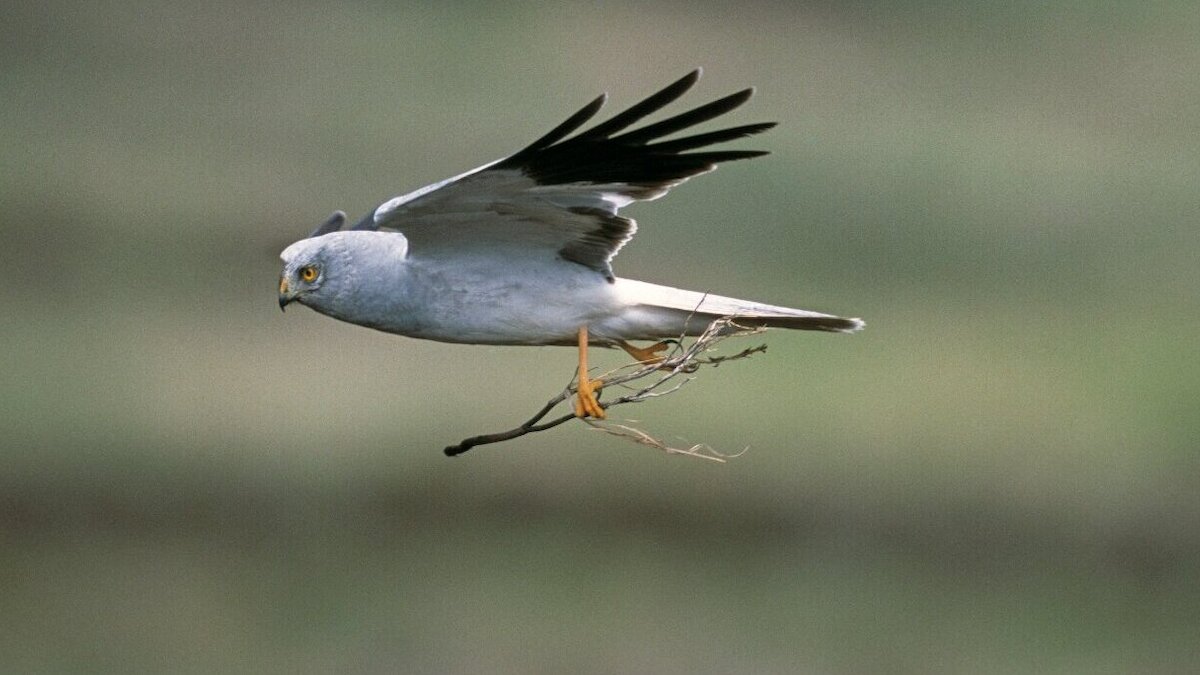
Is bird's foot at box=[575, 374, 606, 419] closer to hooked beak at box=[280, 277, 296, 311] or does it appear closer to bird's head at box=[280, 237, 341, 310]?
bird's head at box=[280, 237, 341, 310]

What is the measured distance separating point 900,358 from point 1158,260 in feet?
15.4

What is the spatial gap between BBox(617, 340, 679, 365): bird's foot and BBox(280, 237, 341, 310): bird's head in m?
0.96

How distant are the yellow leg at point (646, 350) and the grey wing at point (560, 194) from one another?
29cm

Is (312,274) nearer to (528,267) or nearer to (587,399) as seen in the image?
(528,267)

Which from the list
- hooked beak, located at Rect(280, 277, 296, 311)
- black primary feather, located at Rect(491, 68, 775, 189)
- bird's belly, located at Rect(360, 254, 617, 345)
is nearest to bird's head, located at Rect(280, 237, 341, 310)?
hooked beak, located at Rect(280, 277, 296, 311)

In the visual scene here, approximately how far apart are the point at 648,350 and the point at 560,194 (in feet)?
2.51

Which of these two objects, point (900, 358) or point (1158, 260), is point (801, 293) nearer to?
point (900, 358)

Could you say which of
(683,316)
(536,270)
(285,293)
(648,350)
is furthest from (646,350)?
(285,293)

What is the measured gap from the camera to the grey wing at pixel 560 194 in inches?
247

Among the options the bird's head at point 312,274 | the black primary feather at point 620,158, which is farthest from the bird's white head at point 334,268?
the black primary feather at point 620,158

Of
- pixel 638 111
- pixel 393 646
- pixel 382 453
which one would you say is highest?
pixel 638 111

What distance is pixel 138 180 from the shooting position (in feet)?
65.4

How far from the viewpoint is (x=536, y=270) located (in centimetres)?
675

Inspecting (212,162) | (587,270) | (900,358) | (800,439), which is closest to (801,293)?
(900,358)
